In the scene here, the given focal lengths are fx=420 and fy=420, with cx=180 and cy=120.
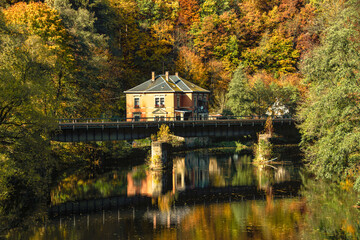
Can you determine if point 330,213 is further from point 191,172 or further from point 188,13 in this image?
point 188,13

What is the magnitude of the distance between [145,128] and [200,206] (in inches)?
812

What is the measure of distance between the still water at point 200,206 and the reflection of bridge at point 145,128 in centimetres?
470

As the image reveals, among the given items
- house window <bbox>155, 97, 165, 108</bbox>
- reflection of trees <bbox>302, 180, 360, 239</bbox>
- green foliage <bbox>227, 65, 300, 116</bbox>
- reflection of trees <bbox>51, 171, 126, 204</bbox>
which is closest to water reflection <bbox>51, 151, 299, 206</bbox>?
reflection of trees <bbox>51, 171, 126, 204</bbox>

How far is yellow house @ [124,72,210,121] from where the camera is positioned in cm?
7606

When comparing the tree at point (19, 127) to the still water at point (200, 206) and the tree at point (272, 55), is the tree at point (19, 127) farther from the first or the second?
the tree at point (272, 55)

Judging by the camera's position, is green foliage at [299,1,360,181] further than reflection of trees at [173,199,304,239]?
Yes

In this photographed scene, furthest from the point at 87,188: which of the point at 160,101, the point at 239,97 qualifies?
the point at 239,97

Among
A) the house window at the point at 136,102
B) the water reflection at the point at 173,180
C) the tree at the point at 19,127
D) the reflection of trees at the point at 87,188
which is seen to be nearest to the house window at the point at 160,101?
the house window at the point at 136,102

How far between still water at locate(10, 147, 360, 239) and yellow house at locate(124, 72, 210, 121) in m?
23.8

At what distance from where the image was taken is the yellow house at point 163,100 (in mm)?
76062

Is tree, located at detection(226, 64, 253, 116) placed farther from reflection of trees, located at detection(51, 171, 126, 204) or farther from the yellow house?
reflection of trees, located at detection(51, 171, 126, 204)

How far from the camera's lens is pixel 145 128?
5516 centimetres

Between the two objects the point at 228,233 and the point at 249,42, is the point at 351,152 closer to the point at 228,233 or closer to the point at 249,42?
the point at 228,233

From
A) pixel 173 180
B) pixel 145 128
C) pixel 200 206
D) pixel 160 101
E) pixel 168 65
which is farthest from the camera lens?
pixel 168 65
